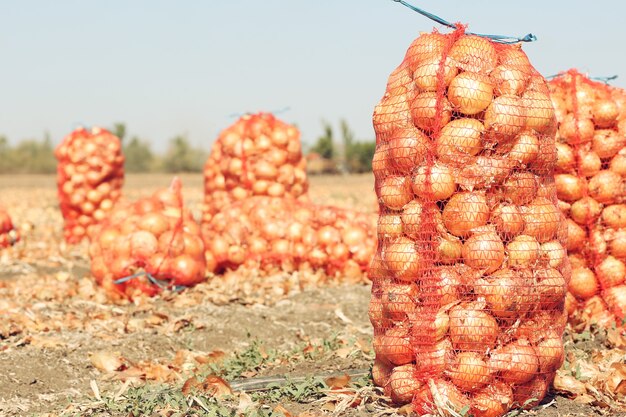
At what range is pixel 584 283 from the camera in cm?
491

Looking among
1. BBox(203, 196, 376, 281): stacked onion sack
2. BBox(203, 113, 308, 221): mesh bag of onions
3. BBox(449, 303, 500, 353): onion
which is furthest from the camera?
BBox(203, 113, 308, 221): mesh bag of onions

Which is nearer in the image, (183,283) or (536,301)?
(536,301)

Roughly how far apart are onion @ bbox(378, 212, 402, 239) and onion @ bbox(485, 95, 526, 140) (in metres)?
0.57

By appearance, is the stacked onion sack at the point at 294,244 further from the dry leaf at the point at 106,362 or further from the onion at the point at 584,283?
the onion at the point at 584,283

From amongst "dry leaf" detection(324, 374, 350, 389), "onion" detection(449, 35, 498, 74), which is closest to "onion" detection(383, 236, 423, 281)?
"dry leaf" detection(324, 374, 350, 389)

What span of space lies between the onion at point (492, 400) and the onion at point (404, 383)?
0.84 feet

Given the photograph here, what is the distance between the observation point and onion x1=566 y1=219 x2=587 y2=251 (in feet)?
15.9

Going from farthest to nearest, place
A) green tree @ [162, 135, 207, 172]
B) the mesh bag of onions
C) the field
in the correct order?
green tree @ [162, 135, 207, 172] < the mesh bag of onions < the field

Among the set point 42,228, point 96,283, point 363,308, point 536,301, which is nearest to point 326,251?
point 363,308

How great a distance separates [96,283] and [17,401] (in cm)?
275

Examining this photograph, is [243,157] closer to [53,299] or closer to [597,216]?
[53,299]

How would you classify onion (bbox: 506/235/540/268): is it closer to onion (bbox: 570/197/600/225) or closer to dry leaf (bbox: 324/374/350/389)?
dry leaf (bbox: 324/374/350/389)

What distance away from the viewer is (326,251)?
7.33 m

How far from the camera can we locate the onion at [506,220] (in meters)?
3.42
